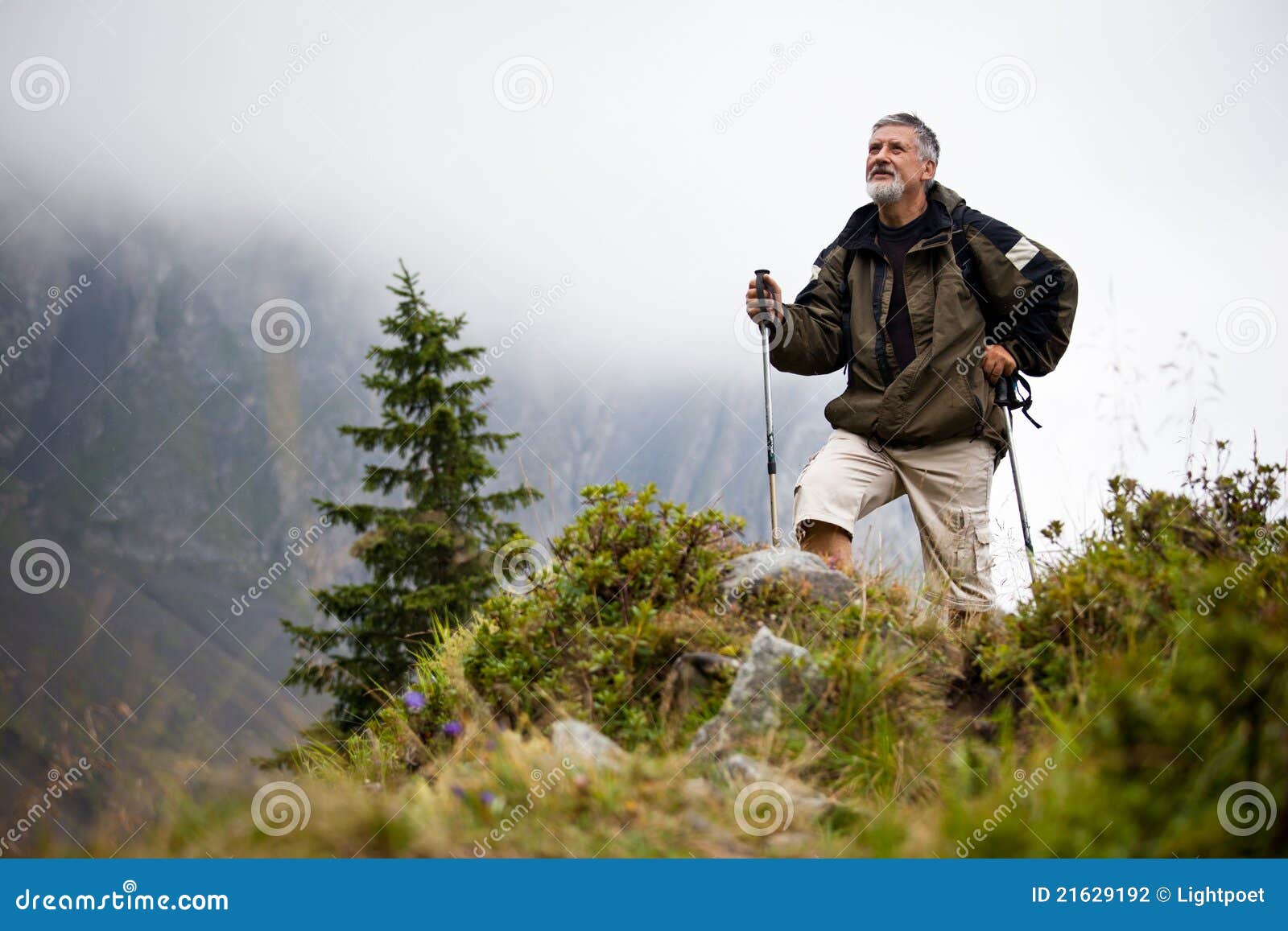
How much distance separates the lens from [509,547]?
17.5ft

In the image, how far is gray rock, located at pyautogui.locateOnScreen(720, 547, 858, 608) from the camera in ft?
14.5

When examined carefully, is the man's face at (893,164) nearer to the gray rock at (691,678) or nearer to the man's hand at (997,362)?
the man's hand at (997,362)

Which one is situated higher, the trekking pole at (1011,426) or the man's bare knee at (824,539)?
the trekking pole at (1011,426)

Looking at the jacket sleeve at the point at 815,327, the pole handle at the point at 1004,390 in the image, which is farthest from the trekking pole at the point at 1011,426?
the jacket sleeve at the point at 815,327

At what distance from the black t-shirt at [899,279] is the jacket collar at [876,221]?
5cm

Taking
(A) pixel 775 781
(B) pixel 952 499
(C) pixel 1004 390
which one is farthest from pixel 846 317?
(A) pixel 775 781

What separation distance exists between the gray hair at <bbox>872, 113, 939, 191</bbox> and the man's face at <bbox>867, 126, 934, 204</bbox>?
3 centimetres

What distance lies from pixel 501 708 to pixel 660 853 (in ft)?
5.55

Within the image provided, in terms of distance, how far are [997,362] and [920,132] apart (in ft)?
5.97

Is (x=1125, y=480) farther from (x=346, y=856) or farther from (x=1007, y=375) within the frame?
(x=346, y=856)

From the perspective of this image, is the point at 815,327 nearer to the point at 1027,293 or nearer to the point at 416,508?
the point at 1027,293

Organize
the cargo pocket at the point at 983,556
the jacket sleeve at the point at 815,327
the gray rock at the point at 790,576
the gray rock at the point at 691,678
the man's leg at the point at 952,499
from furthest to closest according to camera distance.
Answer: the jacket sleeve at the point at 815,327
the man's leg at the point at 952,499
the cargo pocket at the point at 983,556
the gray rock at the point at 790,576
the gray rock at the point at 691,678

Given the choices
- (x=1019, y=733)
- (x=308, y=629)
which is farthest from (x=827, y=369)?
(x=308, y=629)

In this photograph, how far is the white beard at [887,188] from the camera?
601 cm
